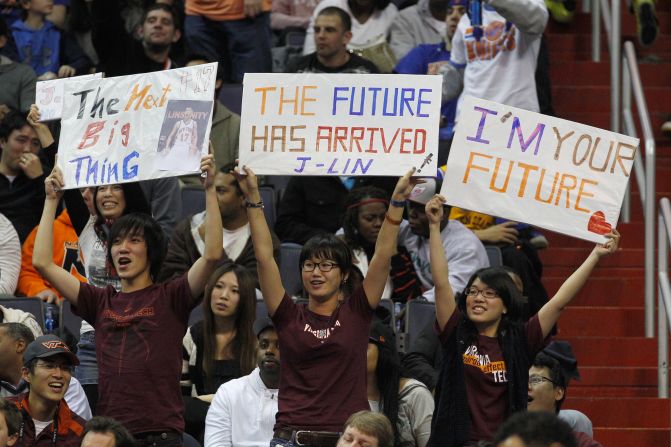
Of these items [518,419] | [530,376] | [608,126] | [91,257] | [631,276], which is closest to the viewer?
[518,419]

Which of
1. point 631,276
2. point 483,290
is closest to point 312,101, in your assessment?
point 483,290

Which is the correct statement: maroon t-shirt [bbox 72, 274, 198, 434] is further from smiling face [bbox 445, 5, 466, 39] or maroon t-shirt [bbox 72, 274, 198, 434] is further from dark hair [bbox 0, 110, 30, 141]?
smiling face [bbox 445, 5, 466, 39]

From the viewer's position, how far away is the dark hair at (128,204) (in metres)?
9.57

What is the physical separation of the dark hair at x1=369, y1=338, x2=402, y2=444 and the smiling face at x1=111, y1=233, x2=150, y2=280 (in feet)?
4.32

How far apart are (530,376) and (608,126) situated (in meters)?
4.98

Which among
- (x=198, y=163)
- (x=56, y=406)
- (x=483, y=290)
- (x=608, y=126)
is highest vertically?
(x=608, y=126)

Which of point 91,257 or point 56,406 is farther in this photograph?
point 91,257

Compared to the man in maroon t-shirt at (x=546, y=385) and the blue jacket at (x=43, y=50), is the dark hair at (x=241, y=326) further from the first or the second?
the blue jacket at (x=43, y=50)

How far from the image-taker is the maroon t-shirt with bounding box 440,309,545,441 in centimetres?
793

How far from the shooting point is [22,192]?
1111 cm

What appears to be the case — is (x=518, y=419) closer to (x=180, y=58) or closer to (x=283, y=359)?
(x=283, y=359)

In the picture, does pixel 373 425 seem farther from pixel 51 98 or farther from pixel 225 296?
pixel 51 98

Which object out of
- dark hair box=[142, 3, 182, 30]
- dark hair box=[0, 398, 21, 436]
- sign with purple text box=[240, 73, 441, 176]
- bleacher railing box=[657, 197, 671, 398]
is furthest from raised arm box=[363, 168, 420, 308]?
dark hair box=[142, 3, 182, 30]

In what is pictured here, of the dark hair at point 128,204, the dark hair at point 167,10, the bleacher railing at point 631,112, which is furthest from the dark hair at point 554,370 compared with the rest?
the dark hair at point 167,10
